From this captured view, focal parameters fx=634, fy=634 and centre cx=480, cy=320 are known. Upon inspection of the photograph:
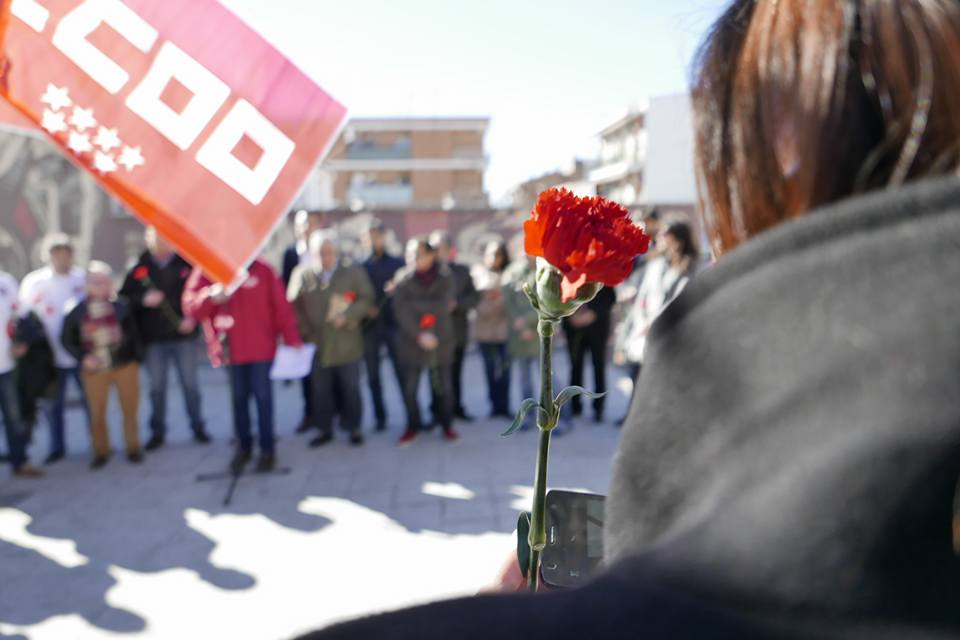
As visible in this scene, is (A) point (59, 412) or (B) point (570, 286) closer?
(B) point (570, 286)

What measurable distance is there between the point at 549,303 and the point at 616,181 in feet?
158

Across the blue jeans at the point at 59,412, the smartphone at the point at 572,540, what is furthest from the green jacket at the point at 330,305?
the smartphone at the point at 572,540

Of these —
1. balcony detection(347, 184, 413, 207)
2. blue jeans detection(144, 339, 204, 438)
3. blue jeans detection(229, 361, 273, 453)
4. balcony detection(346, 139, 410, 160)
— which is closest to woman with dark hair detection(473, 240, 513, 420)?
blue jeans detection(229, 361, 273, 453)

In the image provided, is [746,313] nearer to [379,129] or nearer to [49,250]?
[49,250]

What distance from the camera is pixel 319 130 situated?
180 cm

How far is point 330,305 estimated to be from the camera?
558cm

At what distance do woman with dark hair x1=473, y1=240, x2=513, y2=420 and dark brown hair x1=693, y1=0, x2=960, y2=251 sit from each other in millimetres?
5710

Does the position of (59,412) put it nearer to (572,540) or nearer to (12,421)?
(12,421)

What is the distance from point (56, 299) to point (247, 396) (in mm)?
1938

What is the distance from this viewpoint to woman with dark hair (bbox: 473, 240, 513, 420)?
636cm

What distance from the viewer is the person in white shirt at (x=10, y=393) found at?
4984 millimetres

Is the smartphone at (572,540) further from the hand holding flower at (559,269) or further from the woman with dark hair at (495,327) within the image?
the woman with dark hair at (495,327)

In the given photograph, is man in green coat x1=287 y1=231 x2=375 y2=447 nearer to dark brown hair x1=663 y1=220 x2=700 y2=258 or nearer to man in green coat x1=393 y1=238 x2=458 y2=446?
man in green coat x1=393 y1=238 x2=458 y2=446

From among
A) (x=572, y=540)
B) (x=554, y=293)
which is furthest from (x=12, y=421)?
(x=554, y=293)
